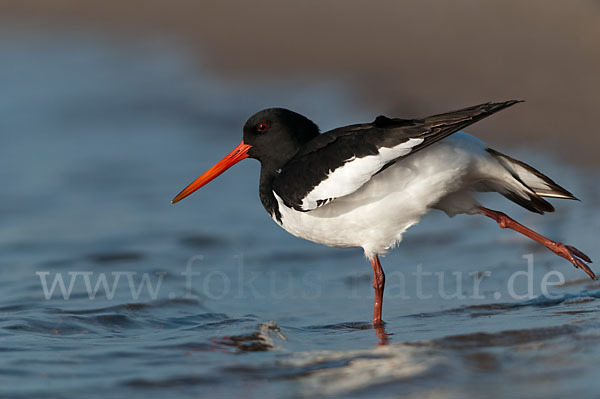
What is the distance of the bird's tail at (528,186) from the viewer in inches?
209

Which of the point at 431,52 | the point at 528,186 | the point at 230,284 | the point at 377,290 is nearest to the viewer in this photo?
the point at 528,186

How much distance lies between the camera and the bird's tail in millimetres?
5320

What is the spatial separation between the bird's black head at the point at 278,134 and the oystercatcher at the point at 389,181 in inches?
1.8

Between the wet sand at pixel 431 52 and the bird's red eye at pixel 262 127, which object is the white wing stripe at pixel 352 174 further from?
the wet sand at pixel 431 52

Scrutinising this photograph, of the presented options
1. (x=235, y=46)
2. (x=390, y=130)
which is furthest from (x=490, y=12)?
(x=390, y=130)

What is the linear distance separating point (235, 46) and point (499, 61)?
18.9 ft

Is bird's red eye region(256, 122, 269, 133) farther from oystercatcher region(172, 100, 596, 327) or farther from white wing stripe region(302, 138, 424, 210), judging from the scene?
white wing stripe region(302, 138, 424, 210)

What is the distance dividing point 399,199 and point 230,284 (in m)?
2.45

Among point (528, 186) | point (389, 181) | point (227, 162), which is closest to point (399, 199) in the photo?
point (389, 181)

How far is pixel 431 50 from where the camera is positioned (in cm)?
1273

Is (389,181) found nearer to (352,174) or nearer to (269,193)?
(352,174)

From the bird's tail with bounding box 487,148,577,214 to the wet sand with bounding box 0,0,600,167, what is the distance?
11.8 feet

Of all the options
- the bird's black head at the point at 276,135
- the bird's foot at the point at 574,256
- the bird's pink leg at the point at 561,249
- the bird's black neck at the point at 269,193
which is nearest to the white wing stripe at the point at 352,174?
the bird's black neck at the point at 269,193

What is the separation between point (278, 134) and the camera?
579 cm
